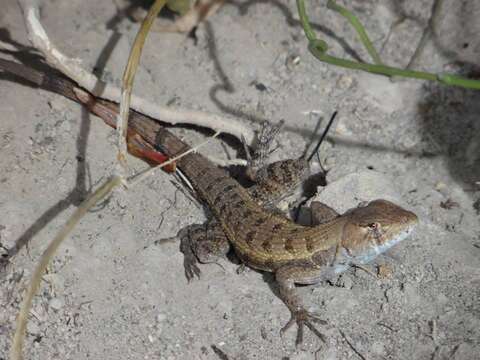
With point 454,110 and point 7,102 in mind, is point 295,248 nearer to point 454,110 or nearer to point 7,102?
point 454,110

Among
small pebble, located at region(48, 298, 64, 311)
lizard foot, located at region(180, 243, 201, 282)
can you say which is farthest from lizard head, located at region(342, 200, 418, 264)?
small pebble, located at region(48, 298, 64, 311)

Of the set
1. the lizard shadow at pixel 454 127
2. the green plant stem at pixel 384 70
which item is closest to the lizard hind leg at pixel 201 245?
the green plant stem at pixel 384 70

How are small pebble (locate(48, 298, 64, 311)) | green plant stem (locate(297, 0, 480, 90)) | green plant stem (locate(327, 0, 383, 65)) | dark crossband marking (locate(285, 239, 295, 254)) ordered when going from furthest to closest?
1. green plant stem (locate(327, 0, 383, 65))
2. dark crossband marking (locate(285, 239, 295, 254))
3. small pebble (locate(48, 298, 64, 311))
4. green plant stem (locate(297, 0, 480, 90))

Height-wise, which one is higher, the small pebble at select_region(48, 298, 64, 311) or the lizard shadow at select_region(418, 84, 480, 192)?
the lizard shadow at select_region(418, 84, 480, 192)

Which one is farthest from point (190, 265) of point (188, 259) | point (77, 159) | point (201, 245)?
point (77, 159)

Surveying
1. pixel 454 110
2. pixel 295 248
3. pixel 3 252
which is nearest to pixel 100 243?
pixel 3 252

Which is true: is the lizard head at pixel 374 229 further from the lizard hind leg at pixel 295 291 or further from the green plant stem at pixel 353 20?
the green plant stem at pixel 353 20

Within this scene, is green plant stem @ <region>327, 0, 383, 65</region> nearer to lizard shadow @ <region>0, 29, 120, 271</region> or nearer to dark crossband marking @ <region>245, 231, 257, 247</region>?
dark crossband marking @ <region>245, 231, 257, 247</region>
